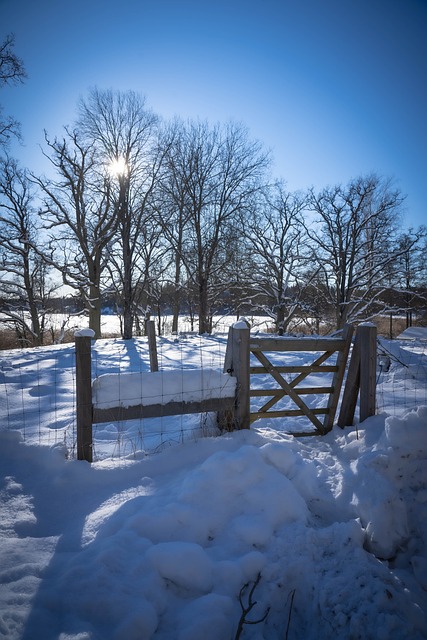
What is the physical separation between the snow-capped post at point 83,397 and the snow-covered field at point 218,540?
211 millimetres

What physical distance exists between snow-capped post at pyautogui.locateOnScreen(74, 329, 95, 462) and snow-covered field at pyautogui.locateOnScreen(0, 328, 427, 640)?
0.21 meters

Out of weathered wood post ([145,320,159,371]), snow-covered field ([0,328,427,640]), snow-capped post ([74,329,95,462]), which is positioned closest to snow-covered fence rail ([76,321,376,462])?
snow-capped post ([74,329,95,462])

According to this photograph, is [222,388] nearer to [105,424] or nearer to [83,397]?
[83,397]

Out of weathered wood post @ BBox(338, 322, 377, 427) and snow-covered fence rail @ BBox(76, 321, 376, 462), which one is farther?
weathered wood post @ BBox(338, 322, 377, 427)

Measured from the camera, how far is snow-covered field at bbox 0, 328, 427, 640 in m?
1.81

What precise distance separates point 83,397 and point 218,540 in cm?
206

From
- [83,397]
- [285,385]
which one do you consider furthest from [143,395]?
[285,385]

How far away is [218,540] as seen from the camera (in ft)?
7.79

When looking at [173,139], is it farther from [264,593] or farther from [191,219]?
[264,593]

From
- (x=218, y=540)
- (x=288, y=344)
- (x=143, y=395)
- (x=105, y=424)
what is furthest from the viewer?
(x=105, y=424)

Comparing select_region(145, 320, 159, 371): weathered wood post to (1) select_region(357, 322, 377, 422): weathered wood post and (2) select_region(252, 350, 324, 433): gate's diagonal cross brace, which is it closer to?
(2) select_region(252, 350, 324, 433): gate's diagonal cross brace

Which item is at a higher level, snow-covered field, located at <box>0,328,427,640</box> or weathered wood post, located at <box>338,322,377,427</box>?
weathered wood post, located at <box>338,322,377,427</box>

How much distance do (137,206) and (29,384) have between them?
13.9 meters

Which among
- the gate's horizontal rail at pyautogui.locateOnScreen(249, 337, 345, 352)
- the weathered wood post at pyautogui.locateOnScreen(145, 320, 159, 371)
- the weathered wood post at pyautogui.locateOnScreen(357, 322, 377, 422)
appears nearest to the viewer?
the gate's horizontal rail at pyautogui.locateOnScreen(249, 337, 345, 352)
